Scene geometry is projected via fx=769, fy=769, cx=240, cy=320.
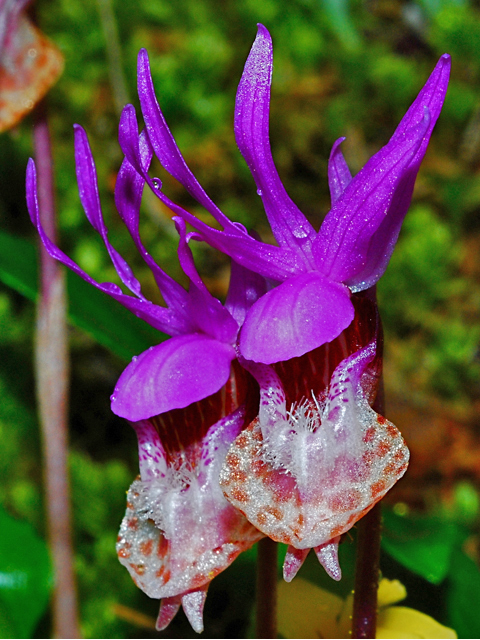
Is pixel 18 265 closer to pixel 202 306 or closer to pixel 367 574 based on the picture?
pixel 202 306

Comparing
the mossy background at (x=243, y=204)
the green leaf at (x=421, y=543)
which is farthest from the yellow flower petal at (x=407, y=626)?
the mossy background at (x=243, y=204)

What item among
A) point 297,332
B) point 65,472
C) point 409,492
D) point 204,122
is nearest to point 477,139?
point 204,122

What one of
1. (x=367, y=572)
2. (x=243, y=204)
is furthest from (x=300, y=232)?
(x=243, y=204)

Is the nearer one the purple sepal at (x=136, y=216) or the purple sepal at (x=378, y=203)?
the purple sepal at (x=378, y=203)

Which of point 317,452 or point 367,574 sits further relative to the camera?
point 367,574

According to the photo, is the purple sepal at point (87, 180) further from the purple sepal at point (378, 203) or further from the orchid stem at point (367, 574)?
the orchid stem at point (367, 574)

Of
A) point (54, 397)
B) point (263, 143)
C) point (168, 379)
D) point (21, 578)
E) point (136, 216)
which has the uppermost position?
point (263, 143)

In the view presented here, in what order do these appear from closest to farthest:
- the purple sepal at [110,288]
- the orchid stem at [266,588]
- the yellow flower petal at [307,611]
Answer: the purple sepal at [110,288] → the orchid stem at [266,588] → the yellow flower petal at [307,611]
